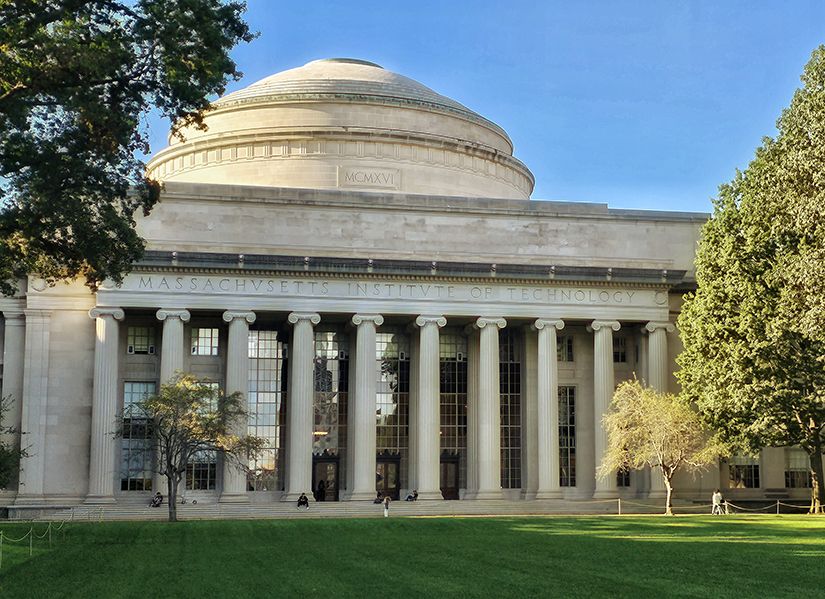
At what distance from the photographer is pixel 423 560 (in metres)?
30.8

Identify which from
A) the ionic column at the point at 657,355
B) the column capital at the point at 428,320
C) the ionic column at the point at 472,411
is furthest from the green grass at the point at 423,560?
the ionic column at the point at 657,355

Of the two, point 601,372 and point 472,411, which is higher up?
point 601,372

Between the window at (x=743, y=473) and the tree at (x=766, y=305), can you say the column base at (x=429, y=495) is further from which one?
the window at (x=743, y=473)

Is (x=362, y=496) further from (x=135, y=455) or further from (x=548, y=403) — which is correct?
(x=135, y=455)

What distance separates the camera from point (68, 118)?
97.0 ft

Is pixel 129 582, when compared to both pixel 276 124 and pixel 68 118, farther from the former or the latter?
pixel 276 124

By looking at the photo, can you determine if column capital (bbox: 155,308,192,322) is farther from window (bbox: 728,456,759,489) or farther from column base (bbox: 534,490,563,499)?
window (bbox: 728,456,759,489)

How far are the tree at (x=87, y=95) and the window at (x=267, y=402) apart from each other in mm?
31118

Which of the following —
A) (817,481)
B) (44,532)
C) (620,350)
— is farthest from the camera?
(620,350)

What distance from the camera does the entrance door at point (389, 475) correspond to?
63531mm

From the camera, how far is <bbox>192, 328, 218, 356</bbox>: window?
6272 cm

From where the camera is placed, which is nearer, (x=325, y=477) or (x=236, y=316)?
(x=236, y=316)

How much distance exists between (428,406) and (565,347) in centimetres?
978

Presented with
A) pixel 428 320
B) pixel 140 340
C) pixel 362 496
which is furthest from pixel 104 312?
pixel 428 320
